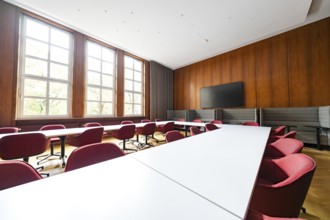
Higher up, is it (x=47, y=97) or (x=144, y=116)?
(x=47, y=97)

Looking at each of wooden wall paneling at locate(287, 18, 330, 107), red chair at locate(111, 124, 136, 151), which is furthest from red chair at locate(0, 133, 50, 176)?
wooden wall paneling at locate(287, 18, 330, 107)

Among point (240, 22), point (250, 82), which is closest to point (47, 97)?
point (240, 22)

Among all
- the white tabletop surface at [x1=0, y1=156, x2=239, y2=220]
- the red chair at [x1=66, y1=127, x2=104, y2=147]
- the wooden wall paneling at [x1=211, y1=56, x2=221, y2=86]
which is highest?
the wooden wall paneling at [x1=211, y1=56, x2=221, y2=86]

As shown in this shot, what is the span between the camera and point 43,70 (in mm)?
4027

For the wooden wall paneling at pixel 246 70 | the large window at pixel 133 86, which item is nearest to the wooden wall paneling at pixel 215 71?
the wooden wall paneling at pixel 246 70

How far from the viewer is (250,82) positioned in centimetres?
536

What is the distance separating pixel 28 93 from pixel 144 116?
4222 millimetres

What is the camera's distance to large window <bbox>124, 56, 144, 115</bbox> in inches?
245

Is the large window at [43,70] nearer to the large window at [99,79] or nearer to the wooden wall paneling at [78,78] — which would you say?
the wooden wall paneling at [78,78]

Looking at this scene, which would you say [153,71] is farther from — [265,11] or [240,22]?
[265,11]

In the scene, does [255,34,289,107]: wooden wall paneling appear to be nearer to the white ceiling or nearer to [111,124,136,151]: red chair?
the white ceiling

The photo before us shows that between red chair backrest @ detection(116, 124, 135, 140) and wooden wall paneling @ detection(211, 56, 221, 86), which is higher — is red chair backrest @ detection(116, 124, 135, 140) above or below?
below

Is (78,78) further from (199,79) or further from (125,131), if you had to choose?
(199,79)

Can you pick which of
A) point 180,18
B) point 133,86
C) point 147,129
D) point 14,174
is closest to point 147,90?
point 133,86
